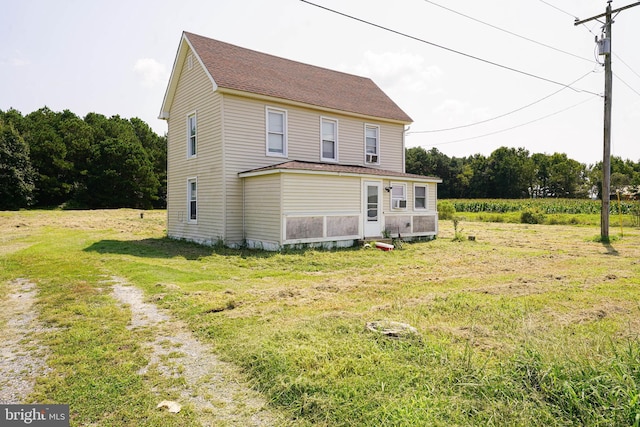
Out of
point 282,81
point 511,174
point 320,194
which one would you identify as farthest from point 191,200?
point 511,174

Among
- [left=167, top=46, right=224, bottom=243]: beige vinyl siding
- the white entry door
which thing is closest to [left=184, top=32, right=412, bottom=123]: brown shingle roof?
[left=167, top=46, right=224, bottom=243]: beige vinyl siding

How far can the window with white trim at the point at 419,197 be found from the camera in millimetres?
17830

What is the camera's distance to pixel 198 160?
16.6 metres

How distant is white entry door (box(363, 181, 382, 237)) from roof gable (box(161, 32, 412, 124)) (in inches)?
164

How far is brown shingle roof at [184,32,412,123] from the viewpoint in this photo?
15.6 m

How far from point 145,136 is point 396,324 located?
192ft

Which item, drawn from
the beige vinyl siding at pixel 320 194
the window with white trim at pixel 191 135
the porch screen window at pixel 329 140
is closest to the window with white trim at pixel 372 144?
the porch screen window at pixel 329 140

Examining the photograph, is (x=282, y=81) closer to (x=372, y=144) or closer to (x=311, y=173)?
(x=372, y=144)

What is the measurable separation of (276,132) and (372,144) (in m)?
5.56

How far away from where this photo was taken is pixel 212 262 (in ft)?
37.9

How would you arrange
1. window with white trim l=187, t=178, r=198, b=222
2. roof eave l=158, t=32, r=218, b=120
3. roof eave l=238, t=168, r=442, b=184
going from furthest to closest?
1. window with white trim l=187, t=178, r=198, b=222
2. roof eave l=158, t=32, r=218, b=120
3. roof eave l=238, t=168, r=442, b=184

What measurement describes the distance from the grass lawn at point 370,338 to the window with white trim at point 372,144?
29.8ft

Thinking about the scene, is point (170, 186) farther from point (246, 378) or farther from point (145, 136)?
point (145, 136)

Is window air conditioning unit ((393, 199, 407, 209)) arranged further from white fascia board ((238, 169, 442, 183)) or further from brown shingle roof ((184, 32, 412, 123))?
brown shingle roof ((184, 32, 412, 123))
